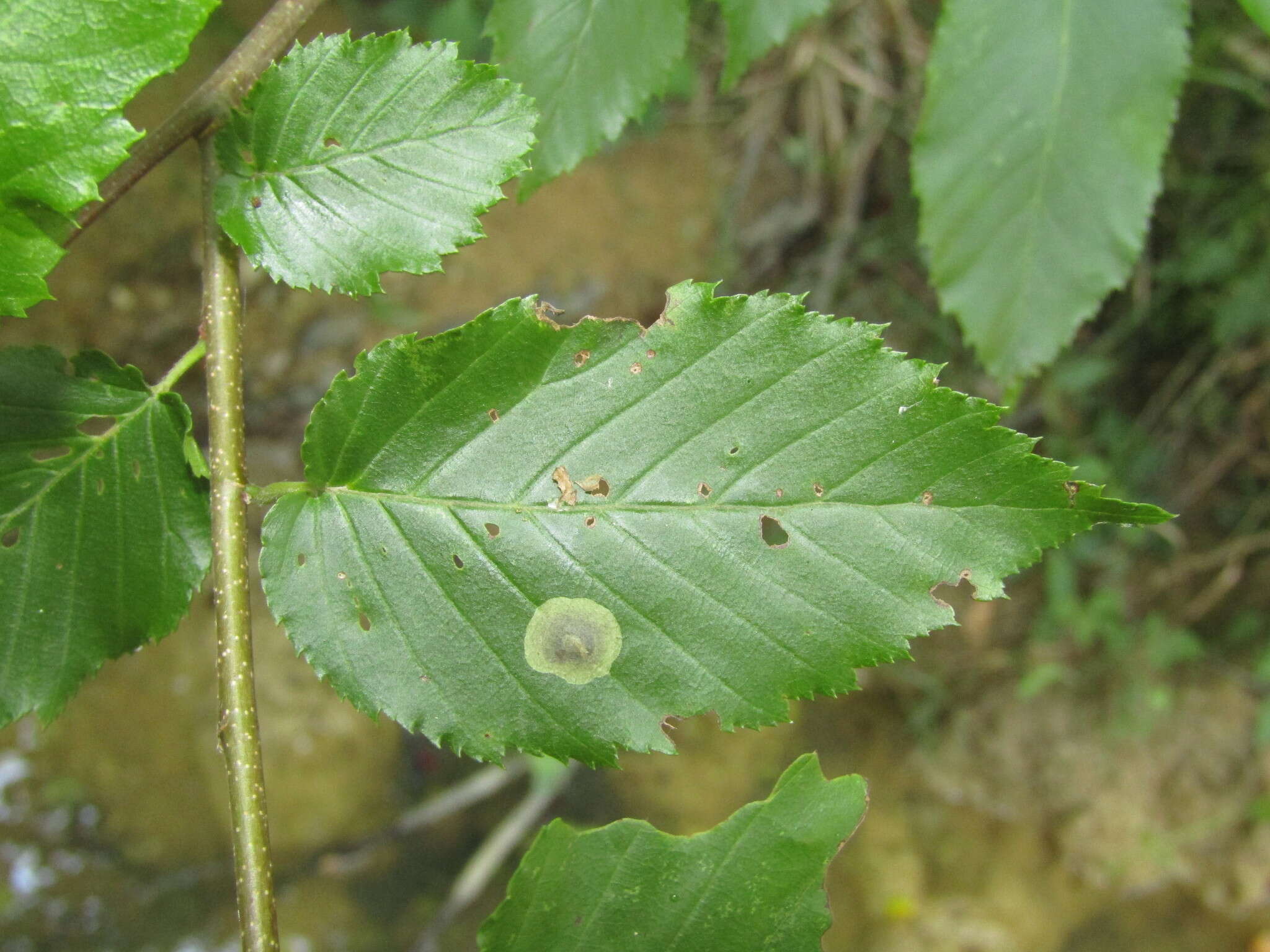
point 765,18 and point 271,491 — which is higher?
point 765,18

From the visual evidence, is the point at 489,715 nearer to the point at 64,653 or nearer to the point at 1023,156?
the point at 64,653

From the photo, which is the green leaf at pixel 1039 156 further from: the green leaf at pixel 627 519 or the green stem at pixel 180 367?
the green stem at pixel 180 367

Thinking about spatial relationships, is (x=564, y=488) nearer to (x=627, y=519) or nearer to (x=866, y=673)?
(x=627, y=519)

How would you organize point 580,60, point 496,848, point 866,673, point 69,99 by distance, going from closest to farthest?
point 69,99
point 580,60
point 496,848
point 866,673

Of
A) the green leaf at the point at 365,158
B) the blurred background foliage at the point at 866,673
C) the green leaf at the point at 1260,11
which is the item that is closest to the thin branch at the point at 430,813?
the blurred background foliage at the point at 866,673

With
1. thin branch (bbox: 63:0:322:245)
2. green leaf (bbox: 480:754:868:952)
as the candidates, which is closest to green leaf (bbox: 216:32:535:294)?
thin branch (bbox: 63:0:322:245)

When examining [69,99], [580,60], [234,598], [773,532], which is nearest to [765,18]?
[580,60]

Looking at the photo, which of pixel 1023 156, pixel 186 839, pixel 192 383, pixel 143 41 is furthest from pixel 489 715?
pixel 186 839
